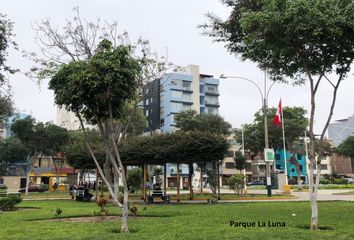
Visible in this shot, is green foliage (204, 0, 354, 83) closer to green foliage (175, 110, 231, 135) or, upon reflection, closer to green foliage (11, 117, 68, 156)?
green foliage (11, 117, 68, 156)

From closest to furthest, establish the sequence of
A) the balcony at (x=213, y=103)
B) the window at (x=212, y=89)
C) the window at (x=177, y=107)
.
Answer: the window at (x=177, y=107) < the balcony at (x=213, y=103) < the window at (x=212, y=89)

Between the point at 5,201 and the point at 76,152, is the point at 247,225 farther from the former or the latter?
the point at 76,152

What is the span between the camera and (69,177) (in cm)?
7462

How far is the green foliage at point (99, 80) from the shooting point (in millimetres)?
11133

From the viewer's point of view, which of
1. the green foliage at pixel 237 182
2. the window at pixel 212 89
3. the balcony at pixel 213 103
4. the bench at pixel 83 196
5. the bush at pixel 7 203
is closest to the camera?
the bush at pixel 7 203

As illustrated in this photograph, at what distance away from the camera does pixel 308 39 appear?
39.5 feet

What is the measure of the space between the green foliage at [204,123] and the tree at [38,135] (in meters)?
16.1

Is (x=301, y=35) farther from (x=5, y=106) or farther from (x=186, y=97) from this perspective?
(x=186, y=97)

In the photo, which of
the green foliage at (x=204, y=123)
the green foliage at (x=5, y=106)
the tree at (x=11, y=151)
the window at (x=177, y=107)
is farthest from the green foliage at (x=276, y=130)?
the green foliage at (x=5, y=106)

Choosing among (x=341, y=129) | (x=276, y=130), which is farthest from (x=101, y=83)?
(x=341, y=129)

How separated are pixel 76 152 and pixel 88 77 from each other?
911 inches

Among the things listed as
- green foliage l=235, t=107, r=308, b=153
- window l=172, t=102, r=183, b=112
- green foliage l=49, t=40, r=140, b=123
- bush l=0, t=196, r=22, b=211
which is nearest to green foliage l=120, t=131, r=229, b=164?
bush l=0, t=196, r=22, b=211

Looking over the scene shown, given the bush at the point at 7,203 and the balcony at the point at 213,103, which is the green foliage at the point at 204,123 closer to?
the balcony at the point at 213,103

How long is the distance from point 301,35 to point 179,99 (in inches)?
3024
